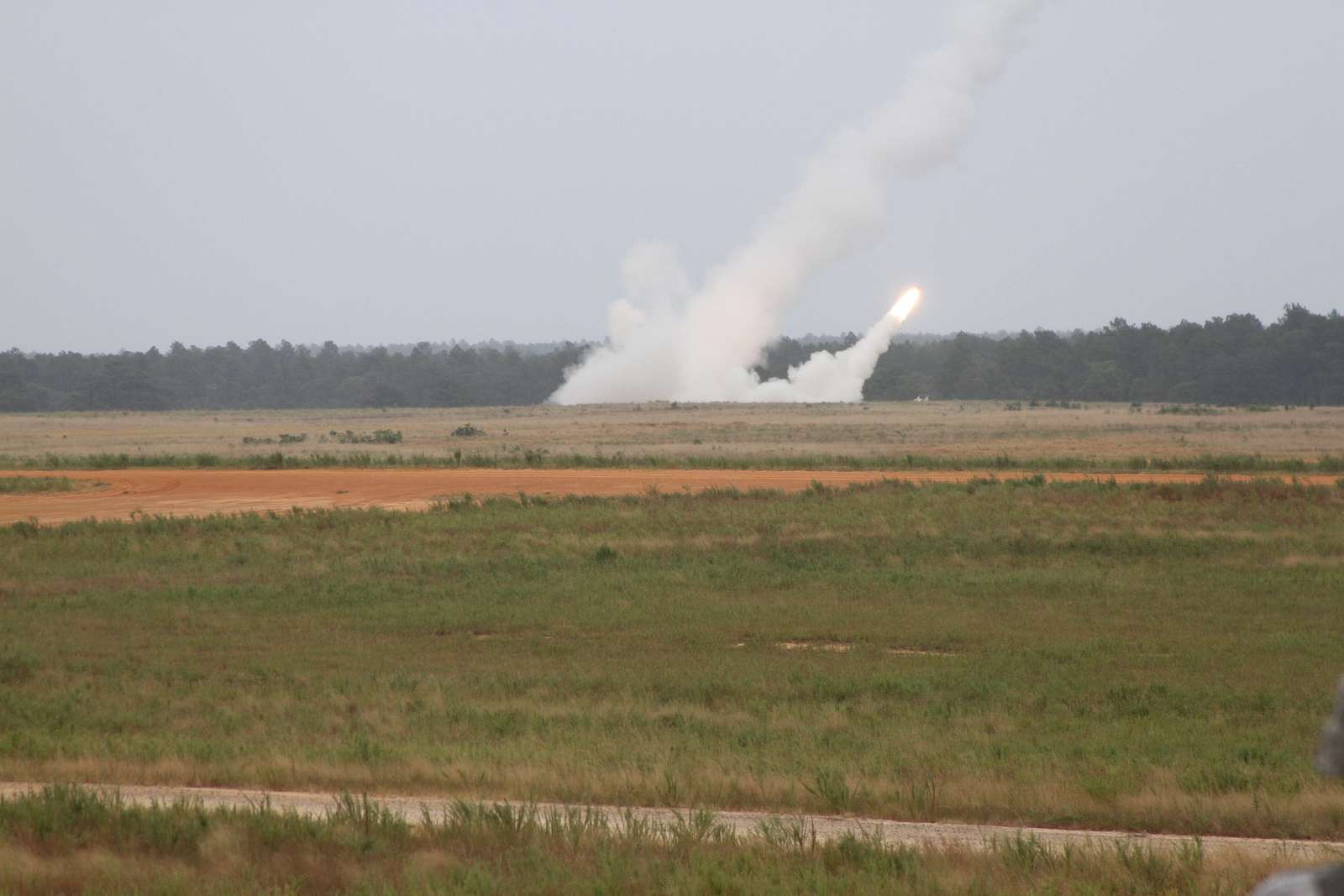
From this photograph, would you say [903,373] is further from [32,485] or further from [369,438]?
[32,485]

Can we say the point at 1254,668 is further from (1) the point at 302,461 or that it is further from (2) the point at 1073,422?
(2) the point at 1073,422

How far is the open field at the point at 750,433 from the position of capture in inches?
2470

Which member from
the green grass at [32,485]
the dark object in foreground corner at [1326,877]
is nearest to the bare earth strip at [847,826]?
the dark object in foreground corner at [1326,877]

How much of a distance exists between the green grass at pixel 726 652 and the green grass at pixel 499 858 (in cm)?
189

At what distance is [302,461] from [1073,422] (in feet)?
153

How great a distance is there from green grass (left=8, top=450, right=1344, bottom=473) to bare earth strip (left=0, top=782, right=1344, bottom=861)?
4012 centimetres

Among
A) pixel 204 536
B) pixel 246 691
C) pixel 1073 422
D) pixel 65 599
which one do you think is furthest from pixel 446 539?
pixel 1073 422

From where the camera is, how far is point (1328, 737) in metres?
3.09

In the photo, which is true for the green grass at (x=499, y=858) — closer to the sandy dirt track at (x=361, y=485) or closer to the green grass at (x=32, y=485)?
the sandy dirt track at (x=361, y=485)

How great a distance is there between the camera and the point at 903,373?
142 meters

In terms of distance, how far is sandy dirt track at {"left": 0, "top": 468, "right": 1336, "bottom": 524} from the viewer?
3950 centimetres

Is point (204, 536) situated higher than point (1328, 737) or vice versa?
point (1328, 737)

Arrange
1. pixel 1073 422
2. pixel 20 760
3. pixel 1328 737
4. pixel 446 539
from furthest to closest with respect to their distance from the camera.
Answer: pixel 1073 422
pixel 446 539
pixel 20 760
pixel 1328 737

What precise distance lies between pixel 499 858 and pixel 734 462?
44398 mm
